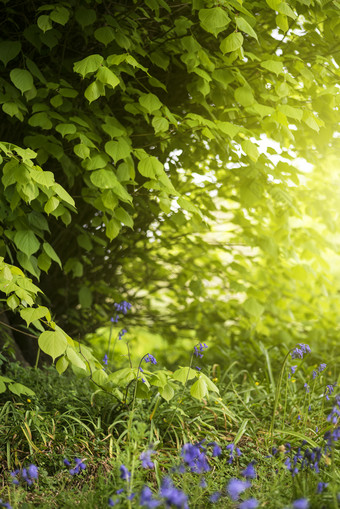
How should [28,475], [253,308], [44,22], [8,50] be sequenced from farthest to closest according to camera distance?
[253,308] < [8,50] < [44,22] < [28,475]

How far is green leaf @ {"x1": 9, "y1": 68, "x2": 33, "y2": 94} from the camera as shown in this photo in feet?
6.88

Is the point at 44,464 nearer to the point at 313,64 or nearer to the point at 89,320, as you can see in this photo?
the point at 89,320

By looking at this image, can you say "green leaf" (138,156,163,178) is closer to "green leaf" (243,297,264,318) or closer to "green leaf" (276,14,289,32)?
"green leaf" (276,14,289,32)

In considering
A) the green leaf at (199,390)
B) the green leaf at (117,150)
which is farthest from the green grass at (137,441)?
the green leaf at (117,150)

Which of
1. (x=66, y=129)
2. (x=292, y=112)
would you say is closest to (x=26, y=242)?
(x=66, y=129)

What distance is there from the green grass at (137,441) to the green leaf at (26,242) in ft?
2.45

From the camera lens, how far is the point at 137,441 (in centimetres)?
166

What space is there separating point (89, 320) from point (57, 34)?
2.31 meters

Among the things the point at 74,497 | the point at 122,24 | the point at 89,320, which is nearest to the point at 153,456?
the point at 74,497

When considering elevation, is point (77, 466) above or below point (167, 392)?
below

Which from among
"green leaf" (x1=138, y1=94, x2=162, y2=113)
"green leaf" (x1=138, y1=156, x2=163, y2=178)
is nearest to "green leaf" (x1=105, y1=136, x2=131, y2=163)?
"green leaf" (x1=138, y1=156, x2=163, y2=178)

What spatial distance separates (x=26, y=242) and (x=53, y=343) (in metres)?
0.65

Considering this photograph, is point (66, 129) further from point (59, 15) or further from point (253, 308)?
point (253, 308)

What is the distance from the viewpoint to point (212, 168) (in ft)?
10.9
